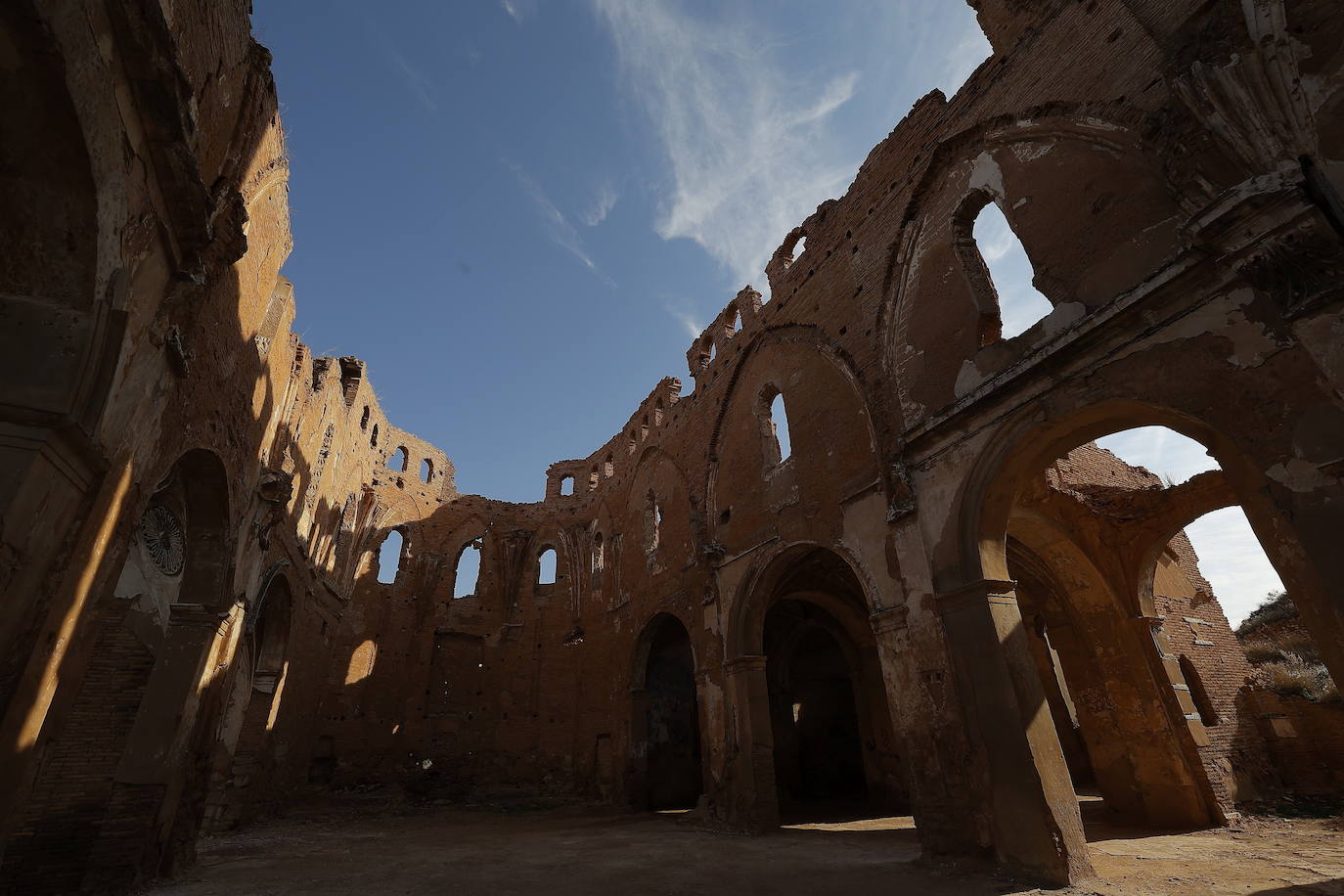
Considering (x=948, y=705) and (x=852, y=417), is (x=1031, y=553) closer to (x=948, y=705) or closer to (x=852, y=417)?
(x=852, y=417)

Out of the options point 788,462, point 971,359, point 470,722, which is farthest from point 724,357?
point 470,722

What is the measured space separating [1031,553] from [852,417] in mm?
4449

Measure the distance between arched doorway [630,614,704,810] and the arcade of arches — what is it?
0.09 m

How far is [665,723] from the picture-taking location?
1486 cm

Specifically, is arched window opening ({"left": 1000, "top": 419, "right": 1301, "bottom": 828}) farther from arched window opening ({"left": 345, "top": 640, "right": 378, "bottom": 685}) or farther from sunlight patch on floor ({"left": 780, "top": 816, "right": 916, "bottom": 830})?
arched window opening ({"left": 345, "top": 640, "right": 378, "bottom": 685})

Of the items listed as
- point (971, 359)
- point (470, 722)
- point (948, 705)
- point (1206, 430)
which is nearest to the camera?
point (1206, 430)

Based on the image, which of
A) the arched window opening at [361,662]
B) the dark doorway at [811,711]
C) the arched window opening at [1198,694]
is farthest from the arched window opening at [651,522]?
the arched window opening at [1198,694]

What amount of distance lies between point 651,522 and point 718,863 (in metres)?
9.20

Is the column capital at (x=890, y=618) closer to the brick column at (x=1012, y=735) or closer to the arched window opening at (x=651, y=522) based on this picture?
the brick column at (x=1012, y=735)

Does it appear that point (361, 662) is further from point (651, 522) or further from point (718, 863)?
point (718, 863)

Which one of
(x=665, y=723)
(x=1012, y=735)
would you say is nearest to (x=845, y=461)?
(x=1012, y=735)

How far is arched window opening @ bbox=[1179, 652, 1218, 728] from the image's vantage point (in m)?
10.0

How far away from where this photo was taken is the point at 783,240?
12.9 metres

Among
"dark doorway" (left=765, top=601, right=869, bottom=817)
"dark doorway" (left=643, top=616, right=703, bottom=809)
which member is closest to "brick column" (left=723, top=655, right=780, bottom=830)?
"dark doorway" (left=643, top=616, right=703, bottom=809)
